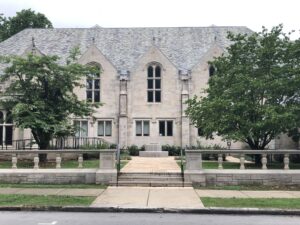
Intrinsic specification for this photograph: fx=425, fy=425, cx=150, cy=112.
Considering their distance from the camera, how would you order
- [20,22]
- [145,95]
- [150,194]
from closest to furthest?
[150,194]
[145,95]
[20,22]

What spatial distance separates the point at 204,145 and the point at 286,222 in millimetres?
26904

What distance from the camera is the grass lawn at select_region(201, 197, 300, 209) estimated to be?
12.5m

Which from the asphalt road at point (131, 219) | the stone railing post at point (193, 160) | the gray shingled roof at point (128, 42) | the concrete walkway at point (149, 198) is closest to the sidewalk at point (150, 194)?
the concrete walkway at point (149, 198)

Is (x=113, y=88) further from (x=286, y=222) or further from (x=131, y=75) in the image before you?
(x=286, y=222)

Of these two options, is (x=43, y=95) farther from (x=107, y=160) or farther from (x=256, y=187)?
(x=256, y=187)

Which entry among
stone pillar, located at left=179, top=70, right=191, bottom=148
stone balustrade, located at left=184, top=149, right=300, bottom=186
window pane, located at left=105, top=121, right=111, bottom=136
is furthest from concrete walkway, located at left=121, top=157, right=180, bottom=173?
window pane, located at left=105, top=121, right=111, bottom=136

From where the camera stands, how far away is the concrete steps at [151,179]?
689 inches

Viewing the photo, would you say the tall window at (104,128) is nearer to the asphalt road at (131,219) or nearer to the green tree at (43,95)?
the green tree at (43,95)

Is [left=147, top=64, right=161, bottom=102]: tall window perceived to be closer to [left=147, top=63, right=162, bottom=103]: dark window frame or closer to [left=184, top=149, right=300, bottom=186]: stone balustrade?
[left=147, top=63, right=162, bottom=103]: dark window frame

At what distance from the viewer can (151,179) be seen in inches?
707

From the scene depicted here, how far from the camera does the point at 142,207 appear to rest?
12258 mm

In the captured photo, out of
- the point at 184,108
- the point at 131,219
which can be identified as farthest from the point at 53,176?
the point at 184,108

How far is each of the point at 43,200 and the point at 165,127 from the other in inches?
1012

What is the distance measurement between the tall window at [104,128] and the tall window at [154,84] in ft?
14.2
